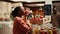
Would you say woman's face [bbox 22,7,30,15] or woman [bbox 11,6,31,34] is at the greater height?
woman's face [bbox 22,7,30,15]

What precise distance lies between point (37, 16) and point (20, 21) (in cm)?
17

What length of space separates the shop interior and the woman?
1.5 inches

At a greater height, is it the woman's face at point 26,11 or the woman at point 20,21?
the woman's face at point 26,11

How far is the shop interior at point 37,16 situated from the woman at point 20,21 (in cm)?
4

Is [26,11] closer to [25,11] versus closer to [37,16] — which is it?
[25,11]

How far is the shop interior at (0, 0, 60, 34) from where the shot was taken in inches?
54.8

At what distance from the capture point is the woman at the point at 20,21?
1.37 meters

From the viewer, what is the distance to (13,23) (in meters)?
1.42

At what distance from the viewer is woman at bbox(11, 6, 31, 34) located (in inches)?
53.9

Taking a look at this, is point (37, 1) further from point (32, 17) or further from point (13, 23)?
point (13, 23)

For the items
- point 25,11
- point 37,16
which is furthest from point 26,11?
point 37,16

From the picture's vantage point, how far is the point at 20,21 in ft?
4.54

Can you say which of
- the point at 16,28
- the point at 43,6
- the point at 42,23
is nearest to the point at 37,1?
the point at 43,6

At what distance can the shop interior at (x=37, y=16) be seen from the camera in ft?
4.57
